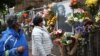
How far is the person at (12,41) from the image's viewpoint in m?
5.19

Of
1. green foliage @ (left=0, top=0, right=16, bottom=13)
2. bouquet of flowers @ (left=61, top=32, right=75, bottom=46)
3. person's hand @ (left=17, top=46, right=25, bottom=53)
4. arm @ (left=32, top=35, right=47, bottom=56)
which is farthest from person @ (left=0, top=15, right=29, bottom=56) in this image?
green foliage @ (left=0, top=0, right=16, bottom=13)

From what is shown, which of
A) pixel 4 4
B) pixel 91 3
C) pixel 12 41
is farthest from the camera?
pixel 4 4

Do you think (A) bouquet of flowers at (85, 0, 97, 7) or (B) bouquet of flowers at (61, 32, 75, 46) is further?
(B) bouquet of flowers at (61, 32, 75, 46)

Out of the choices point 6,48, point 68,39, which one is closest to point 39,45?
point 68,39

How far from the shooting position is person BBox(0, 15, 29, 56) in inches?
204

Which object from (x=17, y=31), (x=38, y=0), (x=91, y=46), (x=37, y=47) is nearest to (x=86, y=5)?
(x=91, y=46)

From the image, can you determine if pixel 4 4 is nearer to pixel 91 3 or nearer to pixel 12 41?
pixel 91 3

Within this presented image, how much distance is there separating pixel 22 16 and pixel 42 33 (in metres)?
5.30

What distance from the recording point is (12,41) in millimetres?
5473

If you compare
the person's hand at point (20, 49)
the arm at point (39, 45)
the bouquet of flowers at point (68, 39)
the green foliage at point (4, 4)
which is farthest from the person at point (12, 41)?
the green foliage at point (4, 4)

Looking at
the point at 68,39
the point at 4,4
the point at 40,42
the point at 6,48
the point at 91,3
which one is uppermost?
the point at 91,3

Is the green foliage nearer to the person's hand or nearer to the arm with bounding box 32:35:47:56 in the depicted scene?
the arm with bounding box 32:35:47:56

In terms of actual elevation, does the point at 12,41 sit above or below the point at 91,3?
below

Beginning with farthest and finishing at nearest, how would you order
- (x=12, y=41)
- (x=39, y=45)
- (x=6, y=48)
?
(x=39, y=45) → (x=12, y=41) → (x=6, y=48)
